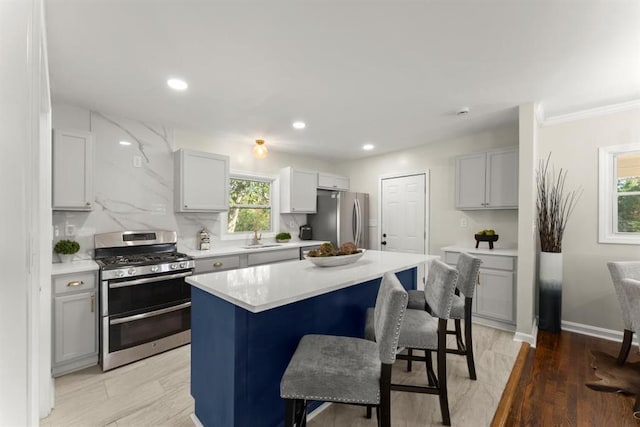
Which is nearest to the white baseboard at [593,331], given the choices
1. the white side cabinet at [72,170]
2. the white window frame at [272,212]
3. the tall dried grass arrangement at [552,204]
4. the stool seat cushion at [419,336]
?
the tall dried grass arrangement at [552,204]

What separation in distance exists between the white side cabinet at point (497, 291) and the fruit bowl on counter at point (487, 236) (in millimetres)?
261

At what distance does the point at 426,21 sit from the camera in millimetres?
1727

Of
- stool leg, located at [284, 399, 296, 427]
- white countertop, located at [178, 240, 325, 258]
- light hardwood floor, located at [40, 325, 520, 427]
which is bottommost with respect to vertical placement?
light hardwood floor, located at [40, 325, 520, 427]

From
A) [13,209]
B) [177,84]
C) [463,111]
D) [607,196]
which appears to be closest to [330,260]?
[13,209]

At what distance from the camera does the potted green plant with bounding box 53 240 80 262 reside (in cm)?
279

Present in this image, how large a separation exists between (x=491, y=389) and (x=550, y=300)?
1.64 metres

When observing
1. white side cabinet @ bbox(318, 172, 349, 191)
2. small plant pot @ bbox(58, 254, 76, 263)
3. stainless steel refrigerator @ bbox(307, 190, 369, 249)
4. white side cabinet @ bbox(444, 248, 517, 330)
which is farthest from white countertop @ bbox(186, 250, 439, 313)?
white side cabinet @ bbox(318, 172, 349, 191)

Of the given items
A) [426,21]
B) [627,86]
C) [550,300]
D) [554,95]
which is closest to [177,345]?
[426,21]

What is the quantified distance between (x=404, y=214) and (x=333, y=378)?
154 inches

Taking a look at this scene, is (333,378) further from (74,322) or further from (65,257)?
(65,257)

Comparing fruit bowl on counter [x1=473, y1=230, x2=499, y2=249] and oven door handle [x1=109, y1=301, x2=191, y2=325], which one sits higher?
fruit bowl on counter [x1=473, y1=230, x2=499, y2=249]

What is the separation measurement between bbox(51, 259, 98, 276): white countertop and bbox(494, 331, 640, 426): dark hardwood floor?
3465 mm

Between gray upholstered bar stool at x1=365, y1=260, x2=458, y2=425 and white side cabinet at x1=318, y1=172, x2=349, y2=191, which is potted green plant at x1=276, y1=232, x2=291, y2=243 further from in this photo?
gray upholstered bar stool at x1=365, y1=260, x2=458, y2=425

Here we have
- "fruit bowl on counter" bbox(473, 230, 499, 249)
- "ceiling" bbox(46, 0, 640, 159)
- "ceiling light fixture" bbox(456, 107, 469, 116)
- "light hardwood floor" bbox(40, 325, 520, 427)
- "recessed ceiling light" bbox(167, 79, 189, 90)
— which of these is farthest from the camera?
"fruit bowl on counter" bbox(473, 230, 499, 249)
